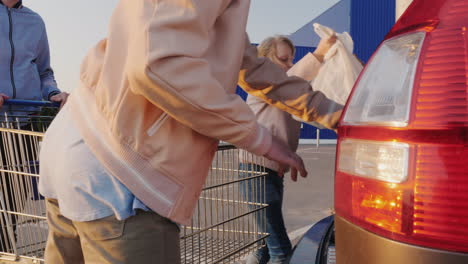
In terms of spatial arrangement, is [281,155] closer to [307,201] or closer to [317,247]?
[317,247]

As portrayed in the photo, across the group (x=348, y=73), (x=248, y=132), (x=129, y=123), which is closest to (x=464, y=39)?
(x=248, y=132)

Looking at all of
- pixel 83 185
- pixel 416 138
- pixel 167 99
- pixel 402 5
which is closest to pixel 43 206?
pixel 83 185

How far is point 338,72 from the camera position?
9.60ft

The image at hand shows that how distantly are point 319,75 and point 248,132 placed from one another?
188 cm

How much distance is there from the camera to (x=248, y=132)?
1.26m

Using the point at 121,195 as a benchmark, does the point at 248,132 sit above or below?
above

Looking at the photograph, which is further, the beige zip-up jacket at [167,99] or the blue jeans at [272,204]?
the blue jeans at [272,204]

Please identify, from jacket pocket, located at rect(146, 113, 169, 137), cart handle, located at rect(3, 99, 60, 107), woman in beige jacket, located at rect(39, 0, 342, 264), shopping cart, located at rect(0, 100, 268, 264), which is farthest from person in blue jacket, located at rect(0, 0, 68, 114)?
jacket pocket, located at rect(146, 113, 169, 137)

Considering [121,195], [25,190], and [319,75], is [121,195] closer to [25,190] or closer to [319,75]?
[25,190]

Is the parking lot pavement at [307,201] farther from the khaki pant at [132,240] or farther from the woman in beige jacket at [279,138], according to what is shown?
the khaki pant at [132,240]

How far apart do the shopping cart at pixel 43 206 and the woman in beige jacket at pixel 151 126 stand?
92 centimetres

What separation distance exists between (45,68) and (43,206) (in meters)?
1.25

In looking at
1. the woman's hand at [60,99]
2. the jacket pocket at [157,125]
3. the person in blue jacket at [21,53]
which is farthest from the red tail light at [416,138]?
the person in blue jacket at [21,53]

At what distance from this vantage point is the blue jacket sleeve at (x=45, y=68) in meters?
3.28
